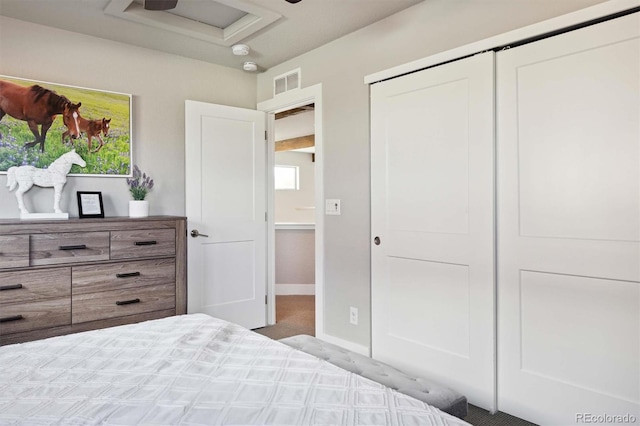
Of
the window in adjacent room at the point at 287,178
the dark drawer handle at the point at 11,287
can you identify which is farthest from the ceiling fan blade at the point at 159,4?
the window in adjacent room at the point at 287,178

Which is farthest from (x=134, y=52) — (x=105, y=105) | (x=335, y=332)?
(x=335, y=332)

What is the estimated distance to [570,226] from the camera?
2076 mm

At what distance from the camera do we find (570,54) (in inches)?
81.1

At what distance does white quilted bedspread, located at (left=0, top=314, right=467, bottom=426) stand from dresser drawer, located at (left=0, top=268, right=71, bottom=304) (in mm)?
1176

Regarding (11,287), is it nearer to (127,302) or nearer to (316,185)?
(127,302)

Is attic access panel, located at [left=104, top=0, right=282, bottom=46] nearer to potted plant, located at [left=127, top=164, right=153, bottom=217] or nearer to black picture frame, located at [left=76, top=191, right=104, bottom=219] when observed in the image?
potted plant, located at [left=127, top=164, right=153, bottom=217]

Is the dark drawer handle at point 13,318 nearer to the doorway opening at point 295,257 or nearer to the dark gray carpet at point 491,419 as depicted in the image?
the doorway opening at point 295,257

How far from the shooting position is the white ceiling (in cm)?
272

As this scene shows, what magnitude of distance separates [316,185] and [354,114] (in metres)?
0.66

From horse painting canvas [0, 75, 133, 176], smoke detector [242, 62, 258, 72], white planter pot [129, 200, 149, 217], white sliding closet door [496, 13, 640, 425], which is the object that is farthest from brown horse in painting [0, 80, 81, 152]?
white sliding closet door [496, 13, 640, 425]

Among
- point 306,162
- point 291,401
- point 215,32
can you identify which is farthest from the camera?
point 306,162

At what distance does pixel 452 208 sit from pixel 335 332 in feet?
4.72

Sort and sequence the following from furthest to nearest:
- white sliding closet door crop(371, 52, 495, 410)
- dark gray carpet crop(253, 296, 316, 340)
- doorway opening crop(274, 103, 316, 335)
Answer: doorway opening crop(274, 103, 316, 335)
dark gray carpet crop(253, 296, 316, 340)
white sliding closet door crop(371, 52, 495, 410)

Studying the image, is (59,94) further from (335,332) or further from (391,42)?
(335,332)
